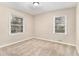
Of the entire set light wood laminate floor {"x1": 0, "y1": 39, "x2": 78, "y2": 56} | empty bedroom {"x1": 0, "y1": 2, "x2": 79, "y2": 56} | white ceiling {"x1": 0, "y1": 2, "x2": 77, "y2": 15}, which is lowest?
light wood laminate floor {"x1": 0, "y1": 39, "x2": 78, "y2": 56}

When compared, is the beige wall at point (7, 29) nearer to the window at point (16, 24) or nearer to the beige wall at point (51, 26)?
the window at point (16, 24)

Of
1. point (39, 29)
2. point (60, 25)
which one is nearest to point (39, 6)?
point (39, 29)

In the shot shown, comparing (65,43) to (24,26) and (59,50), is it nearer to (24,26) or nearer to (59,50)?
(59,50)

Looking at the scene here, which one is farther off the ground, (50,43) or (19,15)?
(19,15)

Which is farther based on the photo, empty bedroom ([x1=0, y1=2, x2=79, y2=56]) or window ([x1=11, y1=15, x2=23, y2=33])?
window ([x1=11, y1=15, x2=23, y2=33])

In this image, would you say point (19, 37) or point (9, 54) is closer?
point (9, 54)

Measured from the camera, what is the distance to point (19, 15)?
2.16m

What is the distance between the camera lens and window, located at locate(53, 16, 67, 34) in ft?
6.93

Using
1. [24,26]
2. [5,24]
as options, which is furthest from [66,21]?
[5,24]

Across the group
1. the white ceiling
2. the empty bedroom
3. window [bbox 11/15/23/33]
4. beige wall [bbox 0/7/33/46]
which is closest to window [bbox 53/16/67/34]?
the empty bedroom

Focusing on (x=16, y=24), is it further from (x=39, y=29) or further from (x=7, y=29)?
(x=39, y=29)

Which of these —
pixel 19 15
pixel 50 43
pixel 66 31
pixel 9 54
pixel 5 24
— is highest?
pixel 19 15

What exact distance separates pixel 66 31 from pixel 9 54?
4.40ft

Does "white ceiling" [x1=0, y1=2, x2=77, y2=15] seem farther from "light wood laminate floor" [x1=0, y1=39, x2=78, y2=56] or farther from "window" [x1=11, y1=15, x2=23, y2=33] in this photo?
"light wood laminate floor" [x1=0, y1=39, x2=78, y2=56]
